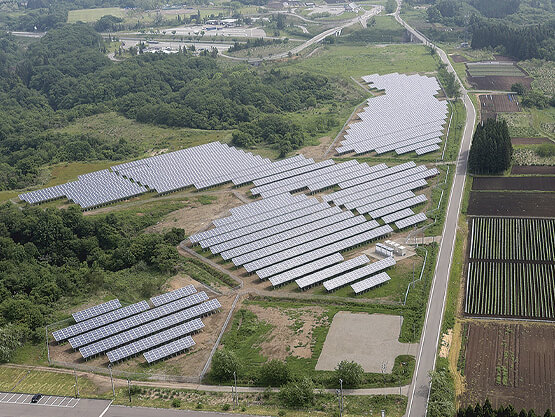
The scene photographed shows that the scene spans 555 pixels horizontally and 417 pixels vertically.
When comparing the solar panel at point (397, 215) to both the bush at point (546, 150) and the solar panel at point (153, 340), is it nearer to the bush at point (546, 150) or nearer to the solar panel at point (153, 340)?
the bush at point (546, 150)

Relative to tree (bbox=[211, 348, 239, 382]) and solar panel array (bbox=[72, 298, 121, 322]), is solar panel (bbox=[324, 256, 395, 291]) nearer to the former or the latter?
tree (bbox=[211, 348, 239, 382])

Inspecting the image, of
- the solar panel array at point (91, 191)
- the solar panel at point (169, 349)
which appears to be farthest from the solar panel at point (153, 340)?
the solar panel array at point (91, 191)

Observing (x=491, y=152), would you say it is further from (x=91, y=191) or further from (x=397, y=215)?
(x=91, y=191)

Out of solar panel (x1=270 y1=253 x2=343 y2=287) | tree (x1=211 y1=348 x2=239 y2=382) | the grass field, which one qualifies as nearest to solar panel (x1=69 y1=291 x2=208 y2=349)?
the grass field

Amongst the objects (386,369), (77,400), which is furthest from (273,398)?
(77,400)

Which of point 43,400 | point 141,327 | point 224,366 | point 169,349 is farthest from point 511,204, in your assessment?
point 43,400

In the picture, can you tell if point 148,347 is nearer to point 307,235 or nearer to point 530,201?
point 307,235
